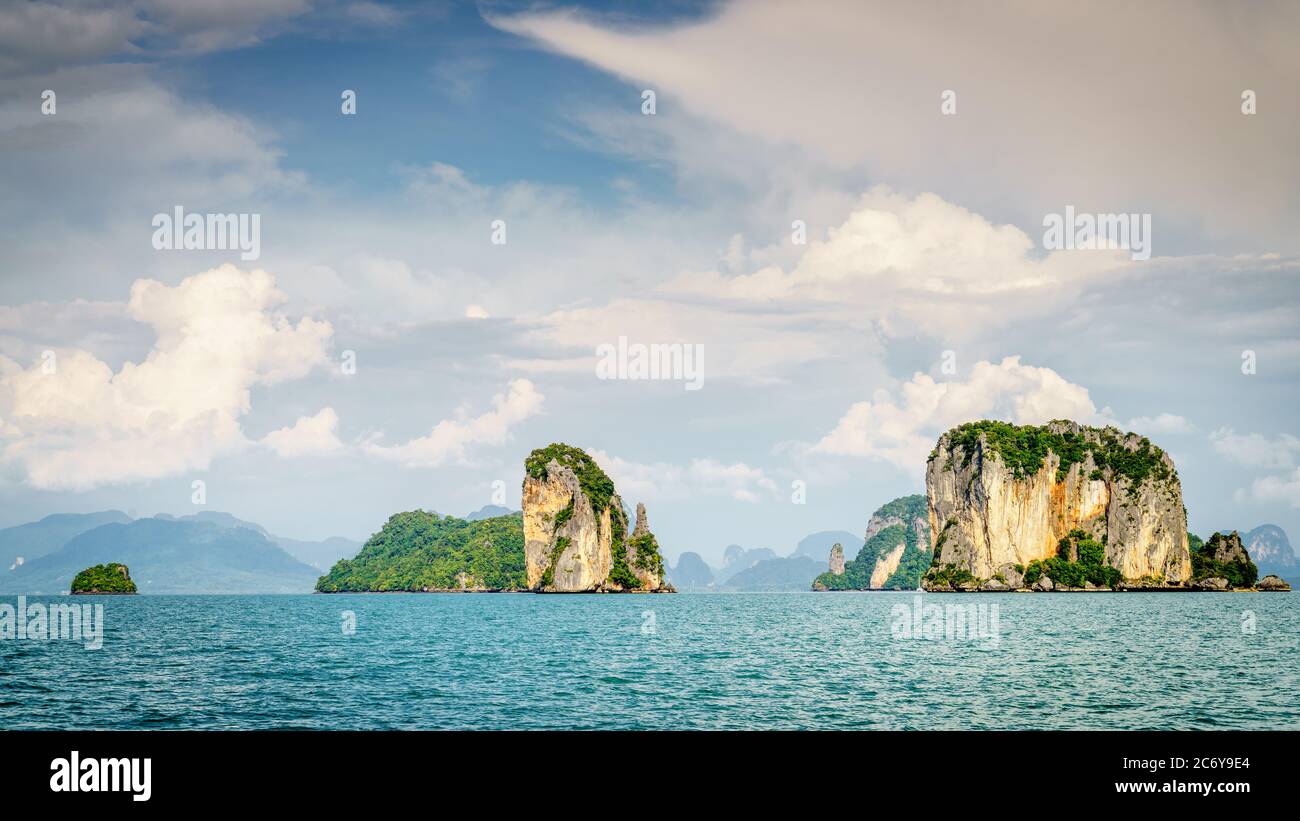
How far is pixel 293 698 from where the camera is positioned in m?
36.5

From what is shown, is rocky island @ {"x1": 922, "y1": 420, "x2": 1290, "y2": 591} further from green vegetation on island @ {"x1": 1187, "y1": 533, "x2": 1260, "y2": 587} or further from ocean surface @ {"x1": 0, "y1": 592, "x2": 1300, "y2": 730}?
ocean surface @ {"x1": 0, "y1": 592, "x2": 1300, "y2": 730}

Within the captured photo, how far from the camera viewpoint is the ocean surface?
31.7 meters

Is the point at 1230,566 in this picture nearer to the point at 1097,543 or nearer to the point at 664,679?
the point at 1097,543

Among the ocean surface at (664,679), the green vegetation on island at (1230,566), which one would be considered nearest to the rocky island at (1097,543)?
the green vegetation on island at (1230,566)

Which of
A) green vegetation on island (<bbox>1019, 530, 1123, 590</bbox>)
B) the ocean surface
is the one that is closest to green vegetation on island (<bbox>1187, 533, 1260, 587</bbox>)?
green vegetation on island (<bbox>1019, 530, 1123, 590</bbox>)

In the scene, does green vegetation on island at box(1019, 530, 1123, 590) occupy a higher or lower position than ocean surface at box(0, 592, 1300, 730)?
lower

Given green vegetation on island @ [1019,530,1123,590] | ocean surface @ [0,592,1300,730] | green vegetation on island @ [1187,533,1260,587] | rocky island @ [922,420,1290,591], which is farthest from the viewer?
green vegetation on island @ [1187,533,1260,587]

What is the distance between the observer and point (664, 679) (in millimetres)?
42094

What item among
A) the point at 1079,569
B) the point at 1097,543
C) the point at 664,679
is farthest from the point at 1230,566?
the point at 664,679


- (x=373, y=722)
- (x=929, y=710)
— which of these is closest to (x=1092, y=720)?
(x=929, y=710)

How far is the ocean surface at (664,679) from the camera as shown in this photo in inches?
1247
